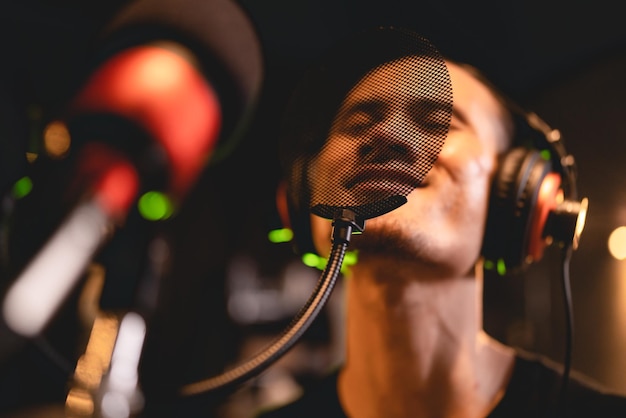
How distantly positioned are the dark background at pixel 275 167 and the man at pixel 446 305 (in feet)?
0.46

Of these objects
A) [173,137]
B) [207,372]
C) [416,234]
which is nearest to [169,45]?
[173,137]

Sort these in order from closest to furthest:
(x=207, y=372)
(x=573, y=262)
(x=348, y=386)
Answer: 1. (x=573, y=262)
2. (x=348, y=386)
3. (x=207, y=372)

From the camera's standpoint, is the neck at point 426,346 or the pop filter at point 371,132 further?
the neck at point 426,346

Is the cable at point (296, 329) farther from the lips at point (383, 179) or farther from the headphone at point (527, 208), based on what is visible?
the headphone at point (527, 208)

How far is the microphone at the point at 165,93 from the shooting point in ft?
2.07

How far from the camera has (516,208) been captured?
0.84 meters

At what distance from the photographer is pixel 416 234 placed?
2.73 ft

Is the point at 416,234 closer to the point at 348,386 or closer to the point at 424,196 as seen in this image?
the point at 424,196

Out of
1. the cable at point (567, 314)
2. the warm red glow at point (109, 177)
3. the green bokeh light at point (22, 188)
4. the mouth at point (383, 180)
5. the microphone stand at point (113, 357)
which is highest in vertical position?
the warm red glow at point (109, 177)

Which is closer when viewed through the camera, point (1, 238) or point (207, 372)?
point (1, 238)

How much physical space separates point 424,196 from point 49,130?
23.7 inches

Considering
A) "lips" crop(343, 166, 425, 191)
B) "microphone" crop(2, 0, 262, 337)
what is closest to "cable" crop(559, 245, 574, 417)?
"lips" crop(343, 166, 425, 191)

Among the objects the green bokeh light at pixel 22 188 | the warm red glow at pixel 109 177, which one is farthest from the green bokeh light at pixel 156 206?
the warm red glow at pixel 109 177

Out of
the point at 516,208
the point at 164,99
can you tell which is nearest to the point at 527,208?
the point at 516,208
